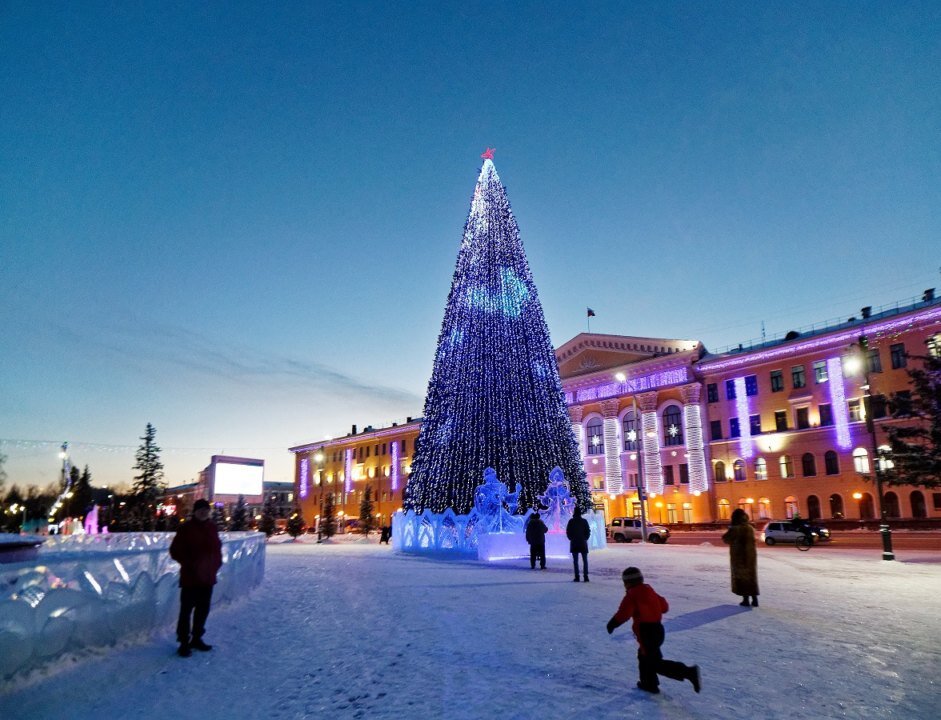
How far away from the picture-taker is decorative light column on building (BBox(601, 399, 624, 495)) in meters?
52.4

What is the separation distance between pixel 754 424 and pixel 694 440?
466 cm

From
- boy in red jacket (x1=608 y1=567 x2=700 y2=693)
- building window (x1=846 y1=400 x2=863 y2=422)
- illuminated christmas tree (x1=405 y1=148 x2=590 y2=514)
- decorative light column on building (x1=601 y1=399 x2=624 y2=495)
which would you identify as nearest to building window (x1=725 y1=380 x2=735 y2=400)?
building window (x1=846 y1=400 x2=863 y2=422)

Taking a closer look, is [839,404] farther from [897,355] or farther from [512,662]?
[512,662]

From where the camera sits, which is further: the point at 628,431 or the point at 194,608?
the point at 628,431

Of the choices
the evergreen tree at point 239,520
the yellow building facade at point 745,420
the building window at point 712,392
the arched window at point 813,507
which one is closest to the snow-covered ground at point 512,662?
the yellow building facade at point 745,420

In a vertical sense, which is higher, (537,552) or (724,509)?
(537,552)

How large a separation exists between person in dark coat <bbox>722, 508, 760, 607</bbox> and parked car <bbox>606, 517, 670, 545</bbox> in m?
25.7

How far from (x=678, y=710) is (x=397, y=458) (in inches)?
2754

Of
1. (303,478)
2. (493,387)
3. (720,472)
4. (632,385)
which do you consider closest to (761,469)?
(720,472)

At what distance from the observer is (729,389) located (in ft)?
157

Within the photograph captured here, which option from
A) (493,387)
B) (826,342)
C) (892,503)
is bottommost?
(892,503)

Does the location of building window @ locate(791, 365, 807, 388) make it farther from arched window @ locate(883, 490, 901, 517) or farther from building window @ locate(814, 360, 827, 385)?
arched window @ locate(883, 490, 901, 517)

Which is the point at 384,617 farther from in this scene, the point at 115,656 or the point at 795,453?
the point at 795,453

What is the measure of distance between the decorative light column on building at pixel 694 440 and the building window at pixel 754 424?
12.1 feet
